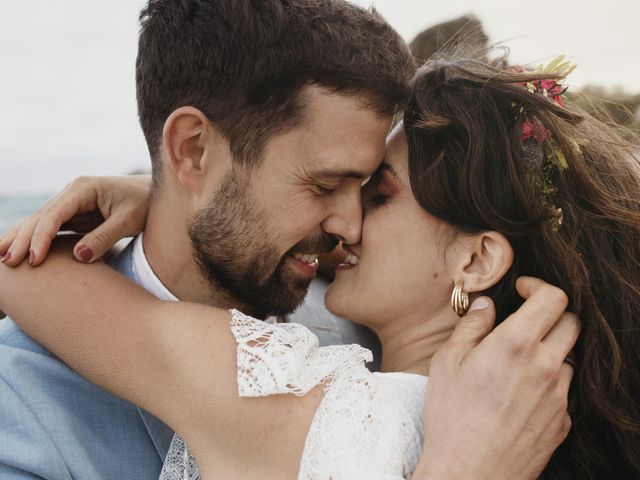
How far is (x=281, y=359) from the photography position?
1792 mm

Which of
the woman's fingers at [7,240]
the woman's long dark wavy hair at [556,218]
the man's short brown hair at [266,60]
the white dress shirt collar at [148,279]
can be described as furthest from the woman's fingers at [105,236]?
the woman's long dark wavy hair at [556,218]

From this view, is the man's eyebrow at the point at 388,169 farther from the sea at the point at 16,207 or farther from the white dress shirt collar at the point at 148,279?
the sea at the point at 16,207

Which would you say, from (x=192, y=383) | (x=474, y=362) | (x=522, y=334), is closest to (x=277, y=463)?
(x=192, y=383)

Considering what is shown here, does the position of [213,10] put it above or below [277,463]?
above

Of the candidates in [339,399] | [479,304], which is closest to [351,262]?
[479,304]

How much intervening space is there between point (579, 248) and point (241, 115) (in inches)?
46.1

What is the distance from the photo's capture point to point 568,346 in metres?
1.90

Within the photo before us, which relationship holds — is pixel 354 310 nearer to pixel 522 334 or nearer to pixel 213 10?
pixel 522 334

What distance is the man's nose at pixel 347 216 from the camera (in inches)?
92.9

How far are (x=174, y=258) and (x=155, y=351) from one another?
0.61 m

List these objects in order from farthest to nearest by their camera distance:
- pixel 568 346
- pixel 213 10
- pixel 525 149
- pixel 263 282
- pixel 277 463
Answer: pixel 263 282 < pixel 213 10 < pixel 525 149 < pixel 568 346 < pixel 277 463

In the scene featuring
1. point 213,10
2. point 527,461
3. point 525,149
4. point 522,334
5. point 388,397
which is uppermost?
point 213,10

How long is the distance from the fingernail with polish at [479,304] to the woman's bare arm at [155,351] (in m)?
0.55

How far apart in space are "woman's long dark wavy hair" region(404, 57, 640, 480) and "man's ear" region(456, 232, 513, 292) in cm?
4
